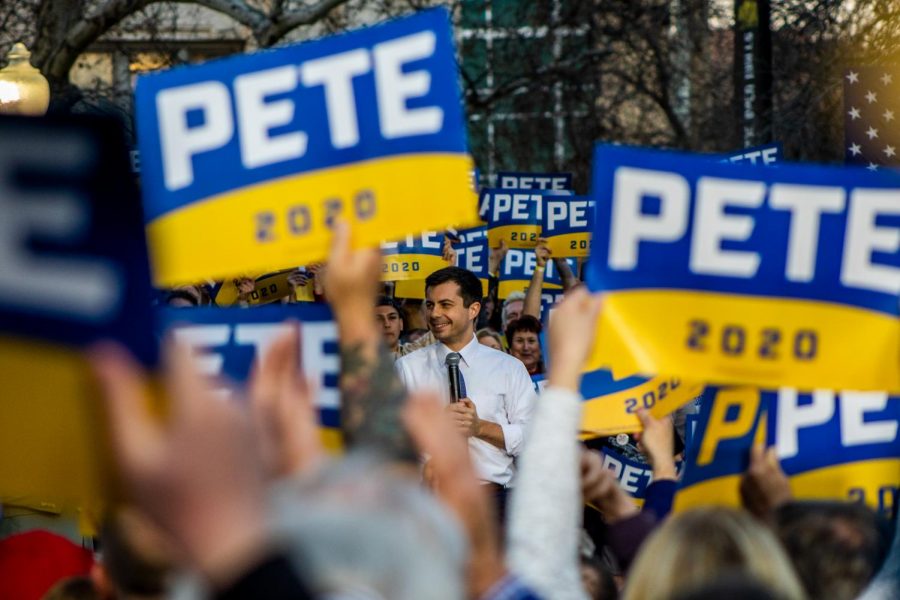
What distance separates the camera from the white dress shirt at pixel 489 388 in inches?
302

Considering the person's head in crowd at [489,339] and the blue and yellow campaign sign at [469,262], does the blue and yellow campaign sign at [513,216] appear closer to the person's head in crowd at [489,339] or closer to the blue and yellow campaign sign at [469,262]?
the blue and yellow campaign sign at [469,262]

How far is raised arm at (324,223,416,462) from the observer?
3.25m

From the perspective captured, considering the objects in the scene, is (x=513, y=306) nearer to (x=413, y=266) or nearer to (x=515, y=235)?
(x=413, y=266)

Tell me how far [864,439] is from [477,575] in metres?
2.04

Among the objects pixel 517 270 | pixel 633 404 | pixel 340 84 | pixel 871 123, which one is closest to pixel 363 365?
pixel 340 84

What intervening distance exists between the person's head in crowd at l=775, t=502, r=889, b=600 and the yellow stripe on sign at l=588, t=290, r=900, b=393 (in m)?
0.85

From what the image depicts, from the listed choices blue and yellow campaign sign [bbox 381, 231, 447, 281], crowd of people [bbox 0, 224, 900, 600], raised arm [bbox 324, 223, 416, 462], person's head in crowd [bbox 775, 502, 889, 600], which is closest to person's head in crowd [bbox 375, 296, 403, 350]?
blue and yellow campaign sign [bbox 381, 231, 447, 281]

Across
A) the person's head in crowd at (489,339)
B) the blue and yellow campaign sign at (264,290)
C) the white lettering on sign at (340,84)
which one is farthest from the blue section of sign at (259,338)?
the blue and yellow campaign sign at (264,290)

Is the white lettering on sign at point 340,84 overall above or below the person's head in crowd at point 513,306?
above

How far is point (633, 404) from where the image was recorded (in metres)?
5.70

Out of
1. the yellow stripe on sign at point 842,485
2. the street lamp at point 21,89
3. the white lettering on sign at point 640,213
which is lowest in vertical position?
the yellow stripe on sign at point 842,485

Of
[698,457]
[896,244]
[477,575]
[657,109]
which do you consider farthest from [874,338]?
[657,109]

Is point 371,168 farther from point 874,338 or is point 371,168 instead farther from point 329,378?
point 874,338

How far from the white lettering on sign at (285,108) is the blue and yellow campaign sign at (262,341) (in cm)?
38
